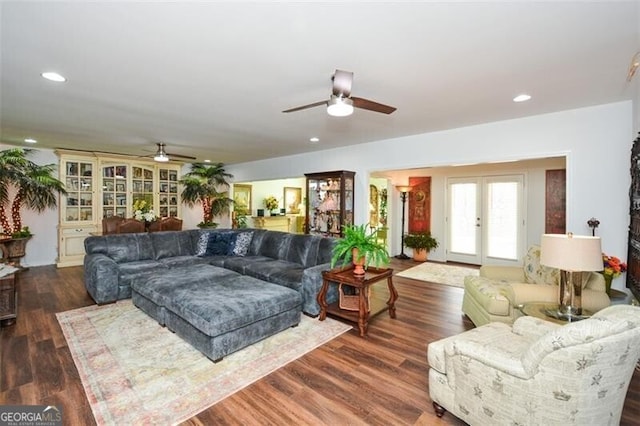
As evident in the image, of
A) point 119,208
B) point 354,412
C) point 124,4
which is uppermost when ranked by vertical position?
point 124,4

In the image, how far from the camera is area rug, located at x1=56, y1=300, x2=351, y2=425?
194 cm

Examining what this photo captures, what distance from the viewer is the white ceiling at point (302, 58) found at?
170cm

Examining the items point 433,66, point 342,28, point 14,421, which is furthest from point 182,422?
point 433,66

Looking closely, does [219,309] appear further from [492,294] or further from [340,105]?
[492,294]

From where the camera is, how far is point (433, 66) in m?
2.34

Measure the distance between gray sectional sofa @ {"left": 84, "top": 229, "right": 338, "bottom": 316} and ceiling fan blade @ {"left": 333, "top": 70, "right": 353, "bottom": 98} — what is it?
2.03 m

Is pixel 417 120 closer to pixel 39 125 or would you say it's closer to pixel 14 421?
pixel 14 421

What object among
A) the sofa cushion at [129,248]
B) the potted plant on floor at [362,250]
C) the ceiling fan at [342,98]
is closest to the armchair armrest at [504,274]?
the potted plant on floor at [362,250]

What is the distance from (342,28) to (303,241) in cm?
308

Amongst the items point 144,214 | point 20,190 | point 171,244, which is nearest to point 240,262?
point 171,244

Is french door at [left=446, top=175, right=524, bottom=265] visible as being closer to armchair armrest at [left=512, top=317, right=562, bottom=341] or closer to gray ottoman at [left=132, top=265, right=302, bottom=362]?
armchair armrest at [left=512, top=317, right=562, bottom=341]

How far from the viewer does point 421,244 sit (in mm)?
7047

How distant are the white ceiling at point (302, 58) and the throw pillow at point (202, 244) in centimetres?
207

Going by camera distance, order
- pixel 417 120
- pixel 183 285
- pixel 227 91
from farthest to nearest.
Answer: pixel 417 120, pixel 183 285, pixel 227 91
